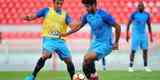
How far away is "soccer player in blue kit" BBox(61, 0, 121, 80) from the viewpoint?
12352 mm

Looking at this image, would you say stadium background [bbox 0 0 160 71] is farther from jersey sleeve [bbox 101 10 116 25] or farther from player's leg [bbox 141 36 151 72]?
jersey sleeve [bbox 101 10 116 25]

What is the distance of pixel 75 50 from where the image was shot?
80.2 feet

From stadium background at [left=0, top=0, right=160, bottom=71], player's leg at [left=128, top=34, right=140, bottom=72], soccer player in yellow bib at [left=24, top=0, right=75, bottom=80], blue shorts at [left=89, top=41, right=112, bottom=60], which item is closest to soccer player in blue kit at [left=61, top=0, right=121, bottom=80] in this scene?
blue shorts at [left=89, top=41, right=112, bottom=60]

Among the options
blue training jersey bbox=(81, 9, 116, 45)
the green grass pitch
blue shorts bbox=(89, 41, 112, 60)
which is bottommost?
the green grass pitch

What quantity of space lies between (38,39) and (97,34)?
13.1 meters

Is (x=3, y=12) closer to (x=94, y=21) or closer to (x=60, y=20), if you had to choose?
(x=60, y=20)

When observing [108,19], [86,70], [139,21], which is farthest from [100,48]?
[139,21]

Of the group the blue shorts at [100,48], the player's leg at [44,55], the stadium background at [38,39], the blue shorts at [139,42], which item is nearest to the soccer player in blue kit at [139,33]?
the blue shorts at [139,42]

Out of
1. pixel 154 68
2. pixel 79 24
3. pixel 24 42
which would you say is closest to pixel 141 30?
pixel 154 68

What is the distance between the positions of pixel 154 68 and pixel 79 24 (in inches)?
376

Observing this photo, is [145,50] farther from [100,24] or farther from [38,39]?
[100,24]

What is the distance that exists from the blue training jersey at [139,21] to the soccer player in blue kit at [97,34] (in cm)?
797

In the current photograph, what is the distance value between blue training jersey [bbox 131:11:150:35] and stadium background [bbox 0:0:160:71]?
66.4 inches

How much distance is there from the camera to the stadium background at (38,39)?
23188mm
